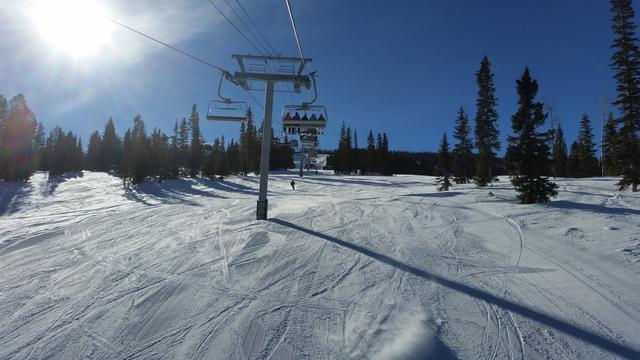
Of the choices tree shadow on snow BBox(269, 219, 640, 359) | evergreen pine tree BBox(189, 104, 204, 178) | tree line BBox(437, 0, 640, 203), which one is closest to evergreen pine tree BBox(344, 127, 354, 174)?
evergreen pine tree BBox(189, 104, 204, 178)

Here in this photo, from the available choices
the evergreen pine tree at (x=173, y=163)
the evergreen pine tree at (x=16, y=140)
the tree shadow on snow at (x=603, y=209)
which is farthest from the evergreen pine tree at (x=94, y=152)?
the tree shadow on snow at (x=603, y=209)

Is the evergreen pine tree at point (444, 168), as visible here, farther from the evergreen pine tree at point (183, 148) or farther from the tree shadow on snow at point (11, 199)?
the evergreen pine tree at point (183, 148)

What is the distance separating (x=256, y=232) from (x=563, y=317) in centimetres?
810

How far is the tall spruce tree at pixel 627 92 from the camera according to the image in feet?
71.1

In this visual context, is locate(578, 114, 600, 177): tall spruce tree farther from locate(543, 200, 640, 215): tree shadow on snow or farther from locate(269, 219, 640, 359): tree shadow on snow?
locate(269, 219, 640, 359): tree shadow on snow

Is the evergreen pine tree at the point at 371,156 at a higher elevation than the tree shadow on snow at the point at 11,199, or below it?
higher

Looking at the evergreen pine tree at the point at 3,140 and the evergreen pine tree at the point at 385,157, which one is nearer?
the evergreen pine tree at the point at 3,140

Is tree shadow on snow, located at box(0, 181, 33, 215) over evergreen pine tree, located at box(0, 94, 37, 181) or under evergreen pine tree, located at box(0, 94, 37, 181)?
under

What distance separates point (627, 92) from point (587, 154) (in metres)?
39.2

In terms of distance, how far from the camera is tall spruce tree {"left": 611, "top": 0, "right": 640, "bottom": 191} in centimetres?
2167

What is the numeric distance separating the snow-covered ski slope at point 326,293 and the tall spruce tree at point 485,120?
1010 inches

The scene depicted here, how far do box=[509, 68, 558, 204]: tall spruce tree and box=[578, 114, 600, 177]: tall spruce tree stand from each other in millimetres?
47458

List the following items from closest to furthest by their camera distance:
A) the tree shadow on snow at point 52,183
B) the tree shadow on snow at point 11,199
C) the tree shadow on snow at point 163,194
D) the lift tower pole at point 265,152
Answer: the lift tower pole at point 265,152
the tree shadow on snow at point 11,199
the tree shadow on snow at point 163,194
the tree shadow on snow at point 52,183

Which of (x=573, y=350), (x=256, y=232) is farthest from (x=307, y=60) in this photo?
(x=573, y=350)
